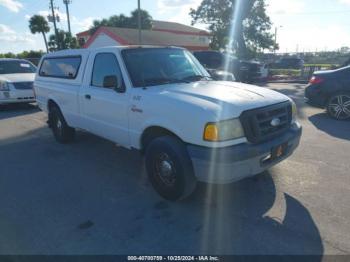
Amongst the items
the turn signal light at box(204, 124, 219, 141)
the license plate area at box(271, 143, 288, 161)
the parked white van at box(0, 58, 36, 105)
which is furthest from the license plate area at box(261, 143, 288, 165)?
the parked white van at box(0, 58, 36, 105)

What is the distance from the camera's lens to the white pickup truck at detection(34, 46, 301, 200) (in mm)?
3301

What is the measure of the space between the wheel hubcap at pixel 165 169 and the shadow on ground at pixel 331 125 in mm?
4254

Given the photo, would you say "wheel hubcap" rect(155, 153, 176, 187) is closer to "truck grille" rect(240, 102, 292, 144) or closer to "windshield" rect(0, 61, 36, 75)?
"truck grille" rect(240, 102, 292, 144)

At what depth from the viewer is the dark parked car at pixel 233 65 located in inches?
594

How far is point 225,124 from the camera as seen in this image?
327cm

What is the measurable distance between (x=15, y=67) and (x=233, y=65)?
9943mm

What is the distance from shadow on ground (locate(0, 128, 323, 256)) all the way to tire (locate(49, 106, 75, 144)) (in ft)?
4.51

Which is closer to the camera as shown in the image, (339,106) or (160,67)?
(160,67)

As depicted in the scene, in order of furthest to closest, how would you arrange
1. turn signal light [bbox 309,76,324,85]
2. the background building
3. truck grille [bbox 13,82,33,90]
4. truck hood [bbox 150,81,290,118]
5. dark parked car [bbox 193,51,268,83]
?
the background building → dark parked car [bbox 193,51,268,83] → truck grille [bbox 13,82,33,90] → turn signal light [bbox 309,76,324,85] → truck hood [bbox 150,81,290,118]

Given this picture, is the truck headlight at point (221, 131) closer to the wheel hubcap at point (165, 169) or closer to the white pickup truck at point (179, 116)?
the white pickup truck at point (179, 116)

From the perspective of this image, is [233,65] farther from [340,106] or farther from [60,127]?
[60,127]

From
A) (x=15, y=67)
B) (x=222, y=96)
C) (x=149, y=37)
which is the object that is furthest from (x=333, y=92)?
(x=149, y=37)

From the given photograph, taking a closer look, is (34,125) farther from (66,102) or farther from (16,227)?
(16,227)

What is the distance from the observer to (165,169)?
3.78 metres
